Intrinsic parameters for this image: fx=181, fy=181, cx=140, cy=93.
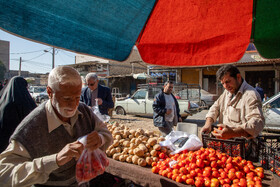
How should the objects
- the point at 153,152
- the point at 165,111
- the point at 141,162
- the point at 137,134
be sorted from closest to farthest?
the point at 141,162
the point at 153,152
the point at 137,134
the point at 165,111

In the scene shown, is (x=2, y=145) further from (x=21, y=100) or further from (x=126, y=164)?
(x=126, y=164)

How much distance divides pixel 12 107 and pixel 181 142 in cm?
229

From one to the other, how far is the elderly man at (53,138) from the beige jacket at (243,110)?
1670 millimetres

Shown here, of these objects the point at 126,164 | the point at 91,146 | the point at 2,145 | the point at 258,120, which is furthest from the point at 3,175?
the point at 258,120

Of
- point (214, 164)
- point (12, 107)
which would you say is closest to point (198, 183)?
point (214, 164)

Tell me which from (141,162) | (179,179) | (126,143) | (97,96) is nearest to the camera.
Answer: (179,179)

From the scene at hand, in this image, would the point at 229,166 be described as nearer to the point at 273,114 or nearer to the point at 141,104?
the point at 273,114

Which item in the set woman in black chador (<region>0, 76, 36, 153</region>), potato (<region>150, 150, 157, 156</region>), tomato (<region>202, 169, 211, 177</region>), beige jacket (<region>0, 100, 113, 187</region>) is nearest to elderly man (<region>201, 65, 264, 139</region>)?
tomato (<region>202, 169, 211, 177</region>)

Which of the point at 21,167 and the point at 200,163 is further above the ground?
the point at 21,167

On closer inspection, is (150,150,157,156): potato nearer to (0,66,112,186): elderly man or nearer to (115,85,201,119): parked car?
(0,66,112,186): elderly man

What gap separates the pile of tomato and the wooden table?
0.06m

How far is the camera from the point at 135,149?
264 centimetres

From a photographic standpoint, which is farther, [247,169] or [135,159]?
[135,159]

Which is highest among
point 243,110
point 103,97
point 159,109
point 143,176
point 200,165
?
point 103,97
